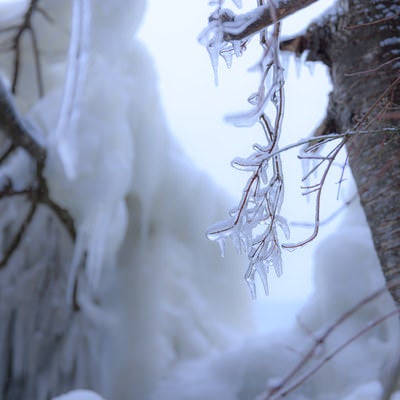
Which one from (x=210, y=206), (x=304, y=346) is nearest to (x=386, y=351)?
(x=304, y=346)

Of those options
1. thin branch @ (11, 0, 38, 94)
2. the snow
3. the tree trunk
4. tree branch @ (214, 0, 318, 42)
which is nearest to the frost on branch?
tree branch @ (214, 0, 318, 42)

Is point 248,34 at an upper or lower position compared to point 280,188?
upper

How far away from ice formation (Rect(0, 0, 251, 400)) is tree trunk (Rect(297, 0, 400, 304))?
1116 millimetres

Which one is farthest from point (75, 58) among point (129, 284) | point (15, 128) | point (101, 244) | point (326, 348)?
point (326, 348)

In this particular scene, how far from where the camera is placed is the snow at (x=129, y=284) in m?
1.96

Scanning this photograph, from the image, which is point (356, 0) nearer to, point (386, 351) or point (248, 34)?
point (248, 34)

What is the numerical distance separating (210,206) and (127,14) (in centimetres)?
129

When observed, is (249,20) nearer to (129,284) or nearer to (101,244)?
(101,244)

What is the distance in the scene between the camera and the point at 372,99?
73cm

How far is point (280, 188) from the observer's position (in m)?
0.56

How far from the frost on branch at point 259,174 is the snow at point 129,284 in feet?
3.92

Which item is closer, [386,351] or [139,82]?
[386,351]

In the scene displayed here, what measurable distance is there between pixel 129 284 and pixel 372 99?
2032 mm

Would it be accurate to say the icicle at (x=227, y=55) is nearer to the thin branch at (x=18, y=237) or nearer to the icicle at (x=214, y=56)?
the icicle at (x=214, y=56)
